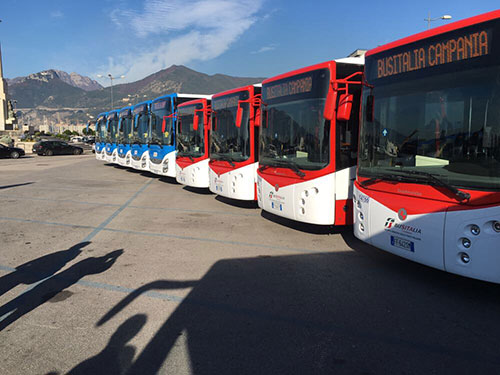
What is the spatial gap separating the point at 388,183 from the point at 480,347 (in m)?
2.25

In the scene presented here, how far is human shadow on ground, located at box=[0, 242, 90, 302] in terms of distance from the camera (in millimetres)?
5238

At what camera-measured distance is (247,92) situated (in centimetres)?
950

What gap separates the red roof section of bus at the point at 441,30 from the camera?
4.23 metres

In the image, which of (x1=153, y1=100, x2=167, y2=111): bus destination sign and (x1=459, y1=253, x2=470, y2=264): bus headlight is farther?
(x1=153, y1=100, x2=167, y2=111): bus destination sign

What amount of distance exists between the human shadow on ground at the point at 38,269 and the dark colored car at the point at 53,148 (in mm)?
38346

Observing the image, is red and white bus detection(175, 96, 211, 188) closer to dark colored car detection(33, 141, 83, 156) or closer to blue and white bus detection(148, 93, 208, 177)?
blue and white bus detection(148, 93, 208, 177)

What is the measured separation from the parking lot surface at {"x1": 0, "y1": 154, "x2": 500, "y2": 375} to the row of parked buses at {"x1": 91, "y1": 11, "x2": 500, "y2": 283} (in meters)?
0.61

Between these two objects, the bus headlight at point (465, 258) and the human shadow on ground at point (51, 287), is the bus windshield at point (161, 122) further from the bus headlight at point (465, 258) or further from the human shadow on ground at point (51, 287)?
the bus headlight at point (465, 258)

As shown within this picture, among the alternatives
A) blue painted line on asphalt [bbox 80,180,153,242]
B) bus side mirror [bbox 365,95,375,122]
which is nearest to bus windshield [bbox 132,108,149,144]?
blue painted line on asphalt [bbox 80,180,153,242]

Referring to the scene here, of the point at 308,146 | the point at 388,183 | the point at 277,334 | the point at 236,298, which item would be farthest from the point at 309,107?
the point at 277,334

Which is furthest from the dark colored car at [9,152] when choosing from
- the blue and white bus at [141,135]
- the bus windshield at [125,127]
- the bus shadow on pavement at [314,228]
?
the bus shadow on pavement at [314,228]

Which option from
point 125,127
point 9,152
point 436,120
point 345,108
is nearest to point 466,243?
point 436,120

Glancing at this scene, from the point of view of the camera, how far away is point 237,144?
975 cm

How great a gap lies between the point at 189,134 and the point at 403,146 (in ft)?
28.4
